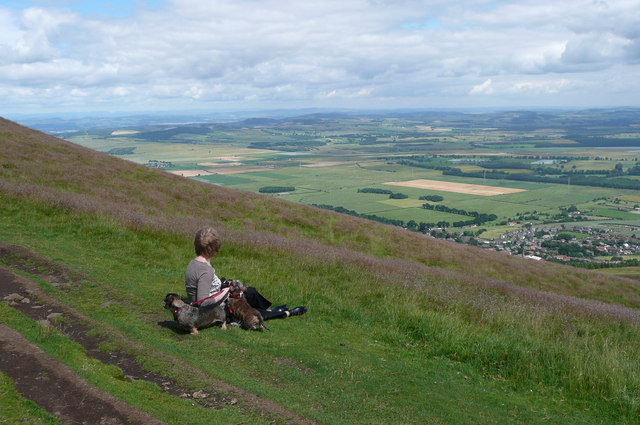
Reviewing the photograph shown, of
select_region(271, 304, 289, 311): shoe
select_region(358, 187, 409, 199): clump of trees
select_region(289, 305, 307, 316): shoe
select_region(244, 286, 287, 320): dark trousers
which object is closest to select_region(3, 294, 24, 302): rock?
select_region(244, 286, 287, 320): dark trousers

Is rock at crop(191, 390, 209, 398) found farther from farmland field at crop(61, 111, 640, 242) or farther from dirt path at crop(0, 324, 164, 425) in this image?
farmland field at crop(61, 111, 640, 242)

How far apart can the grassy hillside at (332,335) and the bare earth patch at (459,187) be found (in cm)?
9617

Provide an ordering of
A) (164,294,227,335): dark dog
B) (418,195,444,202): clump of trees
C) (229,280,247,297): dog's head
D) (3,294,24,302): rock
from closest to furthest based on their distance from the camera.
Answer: (164,294,227,335): dark dog, (3,294,24,302): rock, (229,280,247,297): dog's head, (418,195,444,202): clump of trees

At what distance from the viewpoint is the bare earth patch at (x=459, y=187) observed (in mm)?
114375

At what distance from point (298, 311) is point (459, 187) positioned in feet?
372

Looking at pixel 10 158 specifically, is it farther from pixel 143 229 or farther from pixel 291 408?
pixel 291 408

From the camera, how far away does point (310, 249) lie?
21.7 m

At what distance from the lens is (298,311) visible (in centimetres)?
1264

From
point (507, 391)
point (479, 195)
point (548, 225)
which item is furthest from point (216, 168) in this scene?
point (507, 391)

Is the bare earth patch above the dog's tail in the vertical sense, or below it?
below

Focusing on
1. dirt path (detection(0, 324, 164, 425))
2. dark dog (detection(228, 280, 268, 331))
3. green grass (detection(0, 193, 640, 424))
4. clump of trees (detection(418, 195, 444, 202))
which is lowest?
clump of trees (detection(418, 195, 444, 202))

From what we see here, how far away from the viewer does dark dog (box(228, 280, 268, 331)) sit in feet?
36.5

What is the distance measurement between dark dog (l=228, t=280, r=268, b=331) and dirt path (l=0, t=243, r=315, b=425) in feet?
8.25

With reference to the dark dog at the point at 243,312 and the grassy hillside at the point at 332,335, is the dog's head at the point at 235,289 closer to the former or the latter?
the dark dog at the point at 243,312
